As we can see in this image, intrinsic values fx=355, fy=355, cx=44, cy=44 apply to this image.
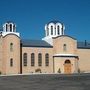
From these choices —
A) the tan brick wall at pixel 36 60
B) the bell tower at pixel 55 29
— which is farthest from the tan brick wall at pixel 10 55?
the bell tower at pixel 55 29

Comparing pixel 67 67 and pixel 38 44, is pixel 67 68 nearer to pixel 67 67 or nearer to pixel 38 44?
pixel 67 67

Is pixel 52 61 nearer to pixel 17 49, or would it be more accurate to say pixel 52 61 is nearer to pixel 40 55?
pixel 40 55

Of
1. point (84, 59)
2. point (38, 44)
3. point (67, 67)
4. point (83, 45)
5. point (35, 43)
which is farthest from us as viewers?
point (83, 45)

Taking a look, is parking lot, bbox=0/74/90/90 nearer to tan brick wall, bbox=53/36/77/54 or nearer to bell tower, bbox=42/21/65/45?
Answer: tan brick wall, bbox=53/36/77/54

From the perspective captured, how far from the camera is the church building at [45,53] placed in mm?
66438

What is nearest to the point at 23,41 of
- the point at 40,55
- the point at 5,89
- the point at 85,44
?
the point at 40,55

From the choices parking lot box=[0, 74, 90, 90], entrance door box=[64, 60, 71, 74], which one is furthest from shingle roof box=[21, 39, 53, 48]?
parking lot box=[0, 74, 90, 90]

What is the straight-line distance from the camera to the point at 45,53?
230 ft

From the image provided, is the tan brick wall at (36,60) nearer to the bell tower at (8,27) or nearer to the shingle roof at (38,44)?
the shingle roof at (38,44)

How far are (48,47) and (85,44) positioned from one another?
35.4ft

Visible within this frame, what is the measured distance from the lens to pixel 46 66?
6994 centimetres

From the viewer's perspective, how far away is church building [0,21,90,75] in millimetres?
66438

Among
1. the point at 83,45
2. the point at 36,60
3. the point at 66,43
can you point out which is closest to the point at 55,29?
the point at 66,43

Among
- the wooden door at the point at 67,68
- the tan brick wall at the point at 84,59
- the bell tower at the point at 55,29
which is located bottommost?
the wooden door at the point at 67,68
